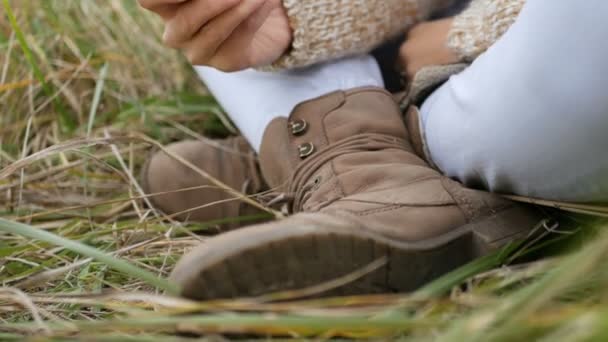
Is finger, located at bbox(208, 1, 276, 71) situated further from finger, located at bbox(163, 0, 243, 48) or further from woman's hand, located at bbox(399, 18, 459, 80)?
woman's hand, located at bbox(399, 18, 459, 80)

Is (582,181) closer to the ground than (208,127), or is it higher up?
higher up

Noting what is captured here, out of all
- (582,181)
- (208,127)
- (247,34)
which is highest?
(247,34)

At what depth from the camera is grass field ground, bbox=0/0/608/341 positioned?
41 centimetres

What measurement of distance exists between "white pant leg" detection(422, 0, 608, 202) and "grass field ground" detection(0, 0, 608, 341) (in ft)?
0.17

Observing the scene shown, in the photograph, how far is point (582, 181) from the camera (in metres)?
0.59

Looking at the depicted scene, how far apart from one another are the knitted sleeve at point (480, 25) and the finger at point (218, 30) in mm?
217

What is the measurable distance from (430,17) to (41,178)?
0.56 meters

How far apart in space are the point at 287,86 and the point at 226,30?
5.3 inches

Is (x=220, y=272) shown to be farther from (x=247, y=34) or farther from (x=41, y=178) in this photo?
(x=41, y=178)

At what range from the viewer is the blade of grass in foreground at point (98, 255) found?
1.59ft

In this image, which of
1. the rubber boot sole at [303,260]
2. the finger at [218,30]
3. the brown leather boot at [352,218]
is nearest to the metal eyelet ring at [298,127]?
the brown leather boot at [352,218]

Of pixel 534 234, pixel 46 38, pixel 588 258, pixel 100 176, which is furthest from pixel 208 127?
Answer: pixel 588 258

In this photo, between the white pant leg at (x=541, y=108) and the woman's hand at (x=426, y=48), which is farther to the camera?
the woman's hand at (x=426, y=48)

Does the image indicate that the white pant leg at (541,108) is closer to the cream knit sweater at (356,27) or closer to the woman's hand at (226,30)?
the cream knit sweater at (356,27)
